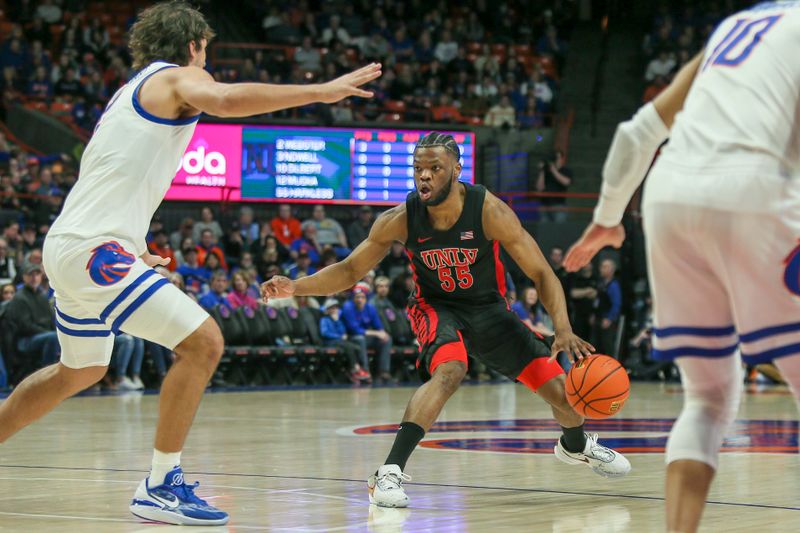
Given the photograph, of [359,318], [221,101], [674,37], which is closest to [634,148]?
[221,101]

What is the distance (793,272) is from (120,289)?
2.79 meters

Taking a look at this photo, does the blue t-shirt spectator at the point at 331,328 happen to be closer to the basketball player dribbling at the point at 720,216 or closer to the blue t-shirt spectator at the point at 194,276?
the blue t-shirt spectator at the point at 194,276

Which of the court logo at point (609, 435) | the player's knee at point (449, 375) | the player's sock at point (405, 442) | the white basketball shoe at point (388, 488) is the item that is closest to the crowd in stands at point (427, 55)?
the court logo at point (609, 435)

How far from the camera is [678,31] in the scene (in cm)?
2525

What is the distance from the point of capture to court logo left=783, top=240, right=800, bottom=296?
3.20m

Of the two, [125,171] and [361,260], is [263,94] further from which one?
[361,260]

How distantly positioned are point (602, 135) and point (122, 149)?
1876 cm

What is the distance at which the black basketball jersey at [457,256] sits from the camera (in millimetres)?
6430

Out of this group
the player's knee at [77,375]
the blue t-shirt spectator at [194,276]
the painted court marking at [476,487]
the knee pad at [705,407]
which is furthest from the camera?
the blue t-shirt spectator at [194,276]

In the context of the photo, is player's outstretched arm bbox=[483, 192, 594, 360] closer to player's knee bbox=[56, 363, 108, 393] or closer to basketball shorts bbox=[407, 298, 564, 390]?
basketball shorts bbox=[407, 298, 564, 390]

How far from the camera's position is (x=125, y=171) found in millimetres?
5090

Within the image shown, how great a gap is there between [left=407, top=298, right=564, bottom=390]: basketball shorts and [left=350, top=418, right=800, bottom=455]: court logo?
66.6 inches

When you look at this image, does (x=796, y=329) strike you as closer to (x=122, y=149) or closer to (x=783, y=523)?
(x=783, y=523)

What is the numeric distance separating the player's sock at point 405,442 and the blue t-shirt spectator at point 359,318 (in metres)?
10.3
